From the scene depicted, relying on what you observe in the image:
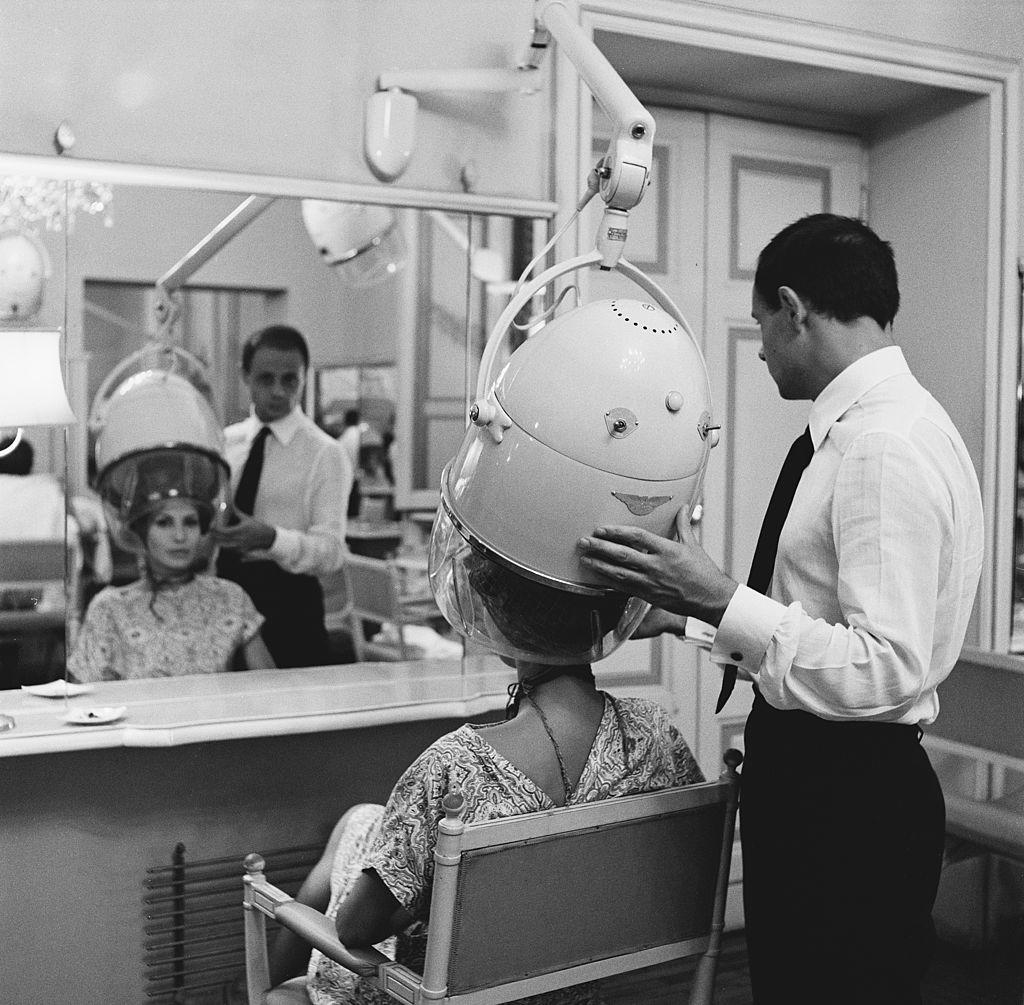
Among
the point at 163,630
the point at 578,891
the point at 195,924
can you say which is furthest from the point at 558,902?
the point at 163,630

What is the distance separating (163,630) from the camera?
8.82ft

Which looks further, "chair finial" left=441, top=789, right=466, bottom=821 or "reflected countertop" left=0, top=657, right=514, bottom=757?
"reflected countertop" left=0, top=657, right=514, bottom=757

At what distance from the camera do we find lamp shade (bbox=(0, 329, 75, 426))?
2.40 m

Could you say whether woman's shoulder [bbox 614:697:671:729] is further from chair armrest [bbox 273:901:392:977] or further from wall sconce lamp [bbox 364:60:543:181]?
wall sconce lamp [bbox 364:60:543:181]

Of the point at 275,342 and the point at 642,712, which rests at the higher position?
the point at 275,342

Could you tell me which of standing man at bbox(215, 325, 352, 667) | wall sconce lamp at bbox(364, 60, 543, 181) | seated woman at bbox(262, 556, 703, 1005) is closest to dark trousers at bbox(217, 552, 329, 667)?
standing man at bbox(215, 325, 352, 667)

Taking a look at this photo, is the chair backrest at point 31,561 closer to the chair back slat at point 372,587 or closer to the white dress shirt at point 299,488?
the white dress shirt at point 299,488

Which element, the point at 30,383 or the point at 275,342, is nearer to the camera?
the point at 30,383

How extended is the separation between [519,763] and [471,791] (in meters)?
0.08

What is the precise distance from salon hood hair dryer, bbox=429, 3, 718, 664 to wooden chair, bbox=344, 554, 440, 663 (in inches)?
47.2

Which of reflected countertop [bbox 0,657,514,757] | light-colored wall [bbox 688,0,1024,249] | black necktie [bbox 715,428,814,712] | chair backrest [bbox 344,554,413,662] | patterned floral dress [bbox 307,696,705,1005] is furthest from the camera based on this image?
light-colored wall [bbox 688,0,1024,249]

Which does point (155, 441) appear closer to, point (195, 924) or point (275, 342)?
point (275, 342)

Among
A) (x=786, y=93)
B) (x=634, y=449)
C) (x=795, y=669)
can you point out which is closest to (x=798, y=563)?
(x=795, y=669)

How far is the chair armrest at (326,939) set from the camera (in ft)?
5.57
